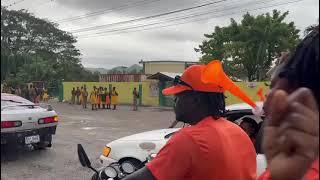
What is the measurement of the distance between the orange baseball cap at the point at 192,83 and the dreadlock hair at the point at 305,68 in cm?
156

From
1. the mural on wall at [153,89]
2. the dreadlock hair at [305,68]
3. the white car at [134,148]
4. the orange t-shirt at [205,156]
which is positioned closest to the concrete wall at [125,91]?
the mural on wall at [153,89]

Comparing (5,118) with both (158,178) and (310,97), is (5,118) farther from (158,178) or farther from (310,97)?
(310,97)

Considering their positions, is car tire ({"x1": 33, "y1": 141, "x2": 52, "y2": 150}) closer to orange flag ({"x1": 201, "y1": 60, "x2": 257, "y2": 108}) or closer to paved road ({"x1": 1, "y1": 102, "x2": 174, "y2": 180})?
paved road ({"x1": 1, "y1": 102, "x2": 174, "y2": 180})

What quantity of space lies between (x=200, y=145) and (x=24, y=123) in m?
7.08

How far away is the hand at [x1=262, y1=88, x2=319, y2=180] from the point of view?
928 millimetres

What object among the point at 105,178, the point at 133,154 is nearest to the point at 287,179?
the point at 105,178

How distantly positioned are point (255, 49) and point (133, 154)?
80.0ft

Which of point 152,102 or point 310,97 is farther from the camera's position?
point 152,102

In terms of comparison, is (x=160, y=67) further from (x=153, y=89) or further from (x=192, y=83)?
(x=192, y=83)

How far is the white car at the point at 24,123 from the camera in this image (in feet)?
27.7

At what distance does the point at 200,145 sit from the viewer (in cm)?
236

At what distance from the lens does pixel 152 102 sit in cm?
3094

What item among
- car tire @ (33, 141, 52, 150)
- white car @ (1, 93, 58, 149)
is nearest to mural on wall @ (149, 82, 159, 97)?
car tire @ (33, 141, 52, 150)

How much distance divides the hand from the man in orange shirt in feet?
4.39
